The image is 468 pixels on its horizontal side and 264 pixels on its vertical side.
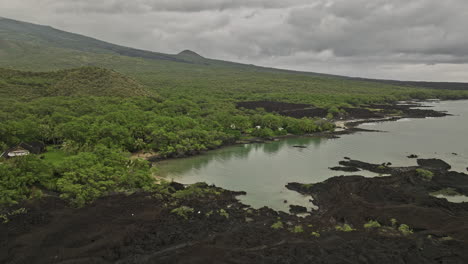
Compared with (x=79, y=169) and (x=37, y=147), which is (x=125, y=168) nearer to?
(x=79, y=169)

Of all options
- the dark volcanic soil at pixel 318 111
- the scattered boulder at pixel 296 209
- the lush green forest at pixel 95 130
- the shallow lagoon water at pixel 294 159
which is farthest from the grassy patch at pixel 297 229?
the dark volcanic soil at pixel 318 111

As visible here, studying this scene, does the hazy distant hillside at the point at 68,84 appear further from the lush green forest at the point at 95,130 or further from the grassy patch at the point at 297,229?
the grassy patch at the point at 297,229

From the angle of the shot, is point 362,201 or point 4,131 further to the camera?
point 4,131

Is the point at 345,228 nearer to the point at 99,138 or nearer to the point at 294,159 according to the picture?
the point at 294,159

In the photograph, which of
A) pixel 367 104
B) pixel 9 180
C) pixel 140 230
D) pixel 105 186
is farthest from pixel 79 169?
pixel 367 104

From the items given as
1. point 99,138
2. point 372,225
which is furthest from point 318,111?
point 372,225

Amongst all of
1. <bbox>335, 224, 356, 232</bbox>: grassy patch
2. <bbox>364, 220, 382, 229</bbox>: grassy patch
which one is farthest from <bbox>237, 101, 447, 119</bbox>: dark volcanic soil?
<bbox>335, 224, 356, 232</bbox>: grassy patch
